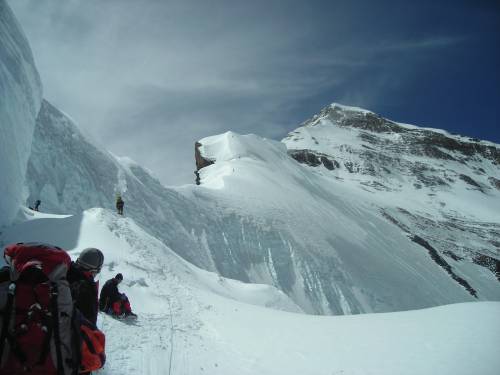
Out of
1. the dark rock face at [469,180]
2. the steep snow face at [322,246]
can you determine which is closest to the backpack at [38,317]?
the steep snow face at [322,246]

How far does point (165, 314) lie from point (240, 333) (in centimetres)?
165

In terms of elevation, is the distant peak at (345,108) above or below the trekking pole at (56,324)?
above

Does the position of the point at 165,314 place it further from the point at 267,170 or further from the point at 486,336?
the point at 267,170

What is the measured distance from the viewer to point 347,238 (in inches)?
1278

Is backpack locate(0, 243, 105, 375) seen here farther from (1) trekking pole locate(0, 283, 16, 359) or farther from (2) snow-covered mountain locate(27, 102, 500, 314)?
(2) snow-covered mountain locate(27, 102, 500, 314)

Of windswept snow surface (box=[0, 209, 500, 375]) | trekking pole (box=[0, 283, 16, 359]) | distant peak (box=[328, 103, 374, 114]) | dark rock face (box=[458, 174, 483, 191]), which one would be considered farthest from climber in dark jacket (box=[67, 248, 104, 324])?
distant peak (box=[328, 103, 374, 114])

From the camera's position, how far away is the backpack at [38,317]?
89.4 inches

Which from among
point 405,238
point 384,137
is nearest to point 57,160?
point 405,238

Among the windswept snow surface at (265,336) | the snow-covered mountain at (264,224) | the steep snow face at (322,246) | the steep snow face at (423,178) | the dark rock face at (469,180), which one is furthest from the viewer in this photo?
the dark rock face at (469,180)

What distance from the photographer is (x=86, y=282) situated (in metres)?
3.15

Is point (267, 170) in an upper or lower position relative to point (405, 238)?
upper

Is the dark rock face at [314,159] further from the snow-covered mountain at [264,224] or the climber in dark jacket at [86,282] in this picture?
the climber in dark jacket at [86,282]

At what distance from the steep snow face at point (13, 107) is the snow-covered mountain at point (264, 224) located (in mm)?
5971

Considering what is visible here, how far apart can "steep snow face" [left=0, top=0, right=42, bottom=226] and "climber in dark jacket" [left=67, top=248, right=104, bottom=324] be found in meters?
9.05
